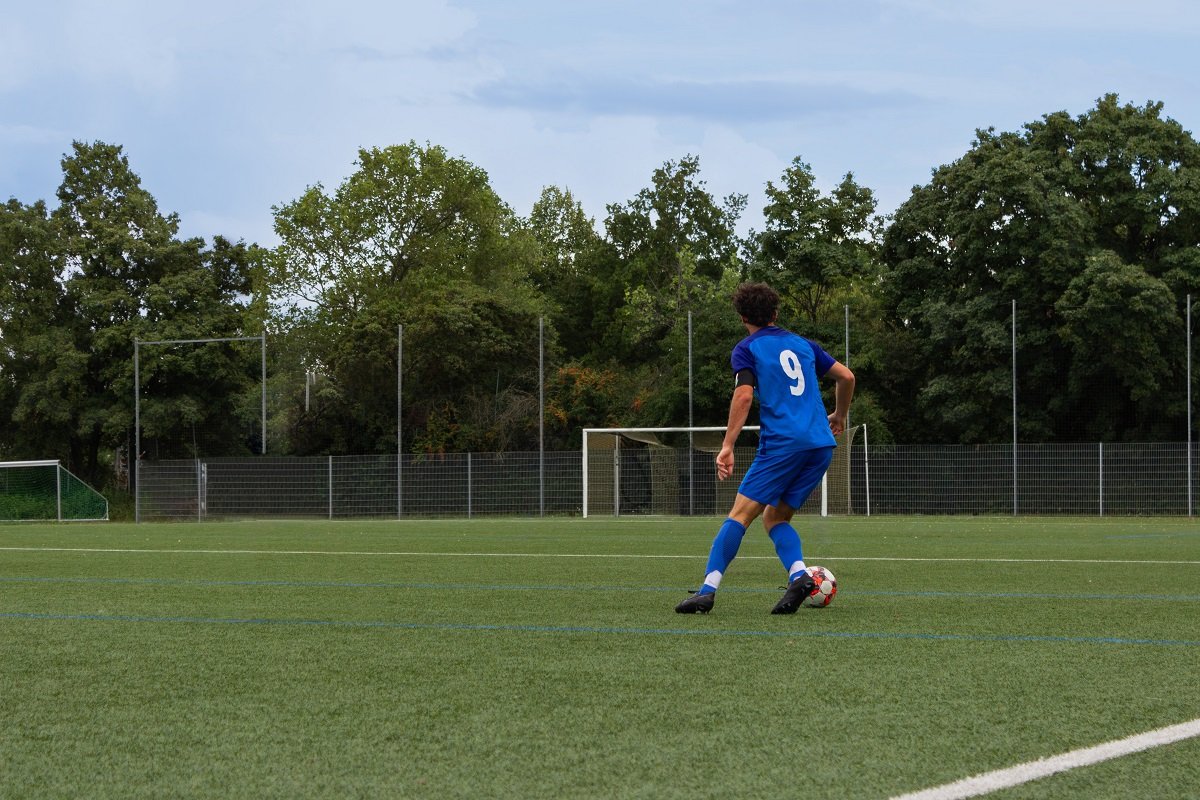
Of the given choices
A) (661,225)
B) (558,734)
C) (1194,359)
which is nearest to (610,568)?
(558,734)

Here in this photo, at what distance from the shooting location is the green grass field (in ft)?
11.2

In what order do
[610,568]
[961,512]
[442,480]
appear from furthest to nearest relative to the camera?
[442,480]
[961,512]
[610,568]

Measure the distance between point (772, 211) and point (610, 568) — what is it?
33738 millimetres

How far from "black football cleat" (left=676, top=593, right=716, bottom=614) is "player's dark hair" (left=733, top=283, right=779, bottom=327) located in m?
1.46

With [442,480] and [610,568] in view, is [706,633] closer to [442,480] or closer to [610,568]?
[610,568]

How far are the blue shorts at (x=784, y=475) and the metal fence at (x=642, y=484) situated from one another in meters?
24.0

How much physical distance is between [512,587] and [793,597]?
2.53 meters

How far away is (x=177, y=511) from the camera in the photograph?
120 feet

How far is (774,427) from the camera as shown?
24.0 feet

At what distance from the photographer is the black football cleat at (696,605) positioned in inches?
279

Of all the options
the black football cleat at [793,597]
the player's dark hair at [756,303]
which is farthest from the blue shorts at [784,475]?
the player's dark hair at [756,303]

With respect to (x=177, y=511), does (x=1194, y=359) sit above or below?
above

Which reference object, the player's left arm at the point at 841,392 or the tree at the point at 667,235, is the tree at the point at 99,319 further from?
the player's left arm at the point at 841,392

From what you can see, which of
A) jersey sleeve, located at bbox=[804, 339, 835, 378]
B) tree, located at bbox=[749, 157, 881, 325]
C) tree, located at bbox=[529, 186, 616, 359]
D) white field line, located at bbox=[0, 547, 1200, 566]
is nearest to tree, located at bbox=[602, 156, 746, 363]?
tree, located at bbox=[529, 186, 616, 359]
